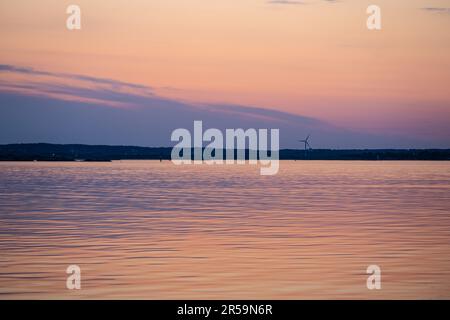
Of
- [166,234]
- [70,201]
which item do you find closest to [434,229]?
[166,234]

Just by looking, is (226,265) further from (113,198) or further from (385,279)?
(113,198)

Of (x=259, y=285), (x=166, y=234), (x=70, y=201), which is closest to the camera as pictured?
(x=259, y=285)

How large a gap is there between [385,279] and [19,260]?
902cm

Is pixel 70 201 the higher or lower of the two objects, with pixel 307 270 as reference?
higher

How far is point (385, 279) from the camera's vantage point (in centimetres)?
1828

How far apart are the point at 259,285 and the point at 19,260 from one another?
21.9ft

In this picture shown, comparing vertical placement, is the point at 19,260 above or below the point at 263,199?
below
